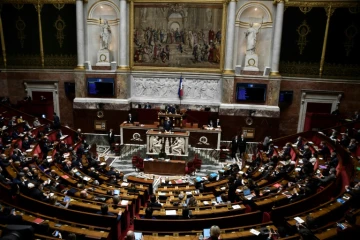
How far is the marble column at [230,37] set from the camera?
19.0 m

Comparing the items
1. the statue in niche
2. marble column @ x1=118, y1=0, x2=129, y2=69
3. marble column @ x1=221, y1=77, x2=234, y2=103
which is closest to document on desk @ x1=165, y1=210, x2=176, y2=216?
marble column @ x1=221, y1=77, x2=234, y2=103

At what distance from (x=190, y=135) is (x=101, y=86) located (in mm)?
7261

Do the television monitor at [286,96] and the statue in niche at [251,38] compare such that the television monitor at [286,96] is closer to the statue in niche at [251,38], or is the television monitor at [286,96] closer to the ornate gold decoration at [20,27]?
the statue in niche at [251,38]

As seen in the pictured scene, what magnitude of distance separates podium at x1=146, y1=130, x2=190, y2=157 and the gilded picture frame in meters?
5.52

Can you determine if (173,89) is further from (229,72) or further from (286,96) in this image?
(286,96)

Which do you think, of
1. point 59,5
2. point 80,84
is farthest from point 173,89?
point 59,5

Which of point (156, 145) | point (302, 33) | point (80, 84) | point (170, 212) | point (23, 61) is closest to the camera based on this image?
point (170, 212)

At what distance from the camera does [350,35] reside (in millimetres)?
19031

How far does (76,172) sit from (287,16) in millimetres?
16610

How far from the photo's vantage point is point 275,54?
19297 millimetres

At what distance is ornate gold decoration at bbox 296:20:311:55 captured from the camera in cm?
1952

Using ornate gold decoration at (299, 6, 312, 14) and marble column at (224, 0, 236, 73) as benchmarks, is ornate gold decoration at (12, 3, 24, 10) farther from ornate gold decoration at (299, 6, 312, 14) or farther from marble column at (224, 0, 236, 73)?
ornate gold decoration at (299, 6, 312, 14)

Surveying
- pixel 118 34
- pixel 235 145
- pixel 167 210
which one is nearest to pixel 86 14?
pixel 118 34

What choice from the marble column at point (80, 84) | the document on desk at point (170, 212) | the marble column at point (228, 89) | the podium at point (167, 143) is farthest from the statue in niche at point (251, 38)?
the document on desk at point (170, 212)
